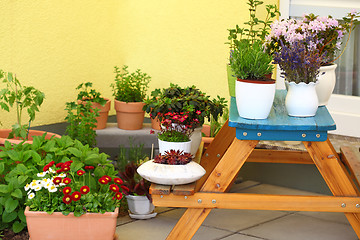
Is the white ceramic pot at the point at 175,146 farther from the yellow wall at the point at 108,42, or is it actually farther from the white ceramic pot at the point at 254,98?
the yellow wall at the point at 108,42

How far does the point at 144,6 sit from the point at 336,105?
183cm

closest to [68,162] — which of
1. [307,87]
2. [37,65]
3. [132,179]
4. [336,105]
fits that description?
[132,179]

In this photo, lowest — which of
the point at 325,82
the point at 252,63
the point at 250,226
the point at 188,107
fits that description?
the point at 250,226

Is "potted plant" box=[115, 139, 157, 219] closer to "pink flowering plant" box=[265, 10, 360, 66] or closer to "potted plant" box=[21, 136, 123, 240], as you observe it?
"potted plant" box=[21, 136, 123, 240]

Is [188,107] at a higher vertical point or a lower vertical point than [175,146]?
higher

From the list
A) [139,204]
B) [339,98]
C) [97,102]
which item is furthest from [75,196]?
[339,98]

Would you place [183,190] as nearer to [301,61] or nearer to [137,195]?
[137,195]

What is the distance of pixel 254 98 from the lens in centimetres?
288

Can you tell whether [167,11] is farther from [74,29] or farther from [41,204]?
[41,204]

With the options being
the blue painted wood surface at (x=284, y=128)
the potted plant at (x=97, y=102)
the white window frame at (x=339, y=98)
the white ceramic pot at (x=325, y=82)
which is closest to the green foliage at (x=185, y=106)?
the blue painted wood surface at (x=284, y=128)

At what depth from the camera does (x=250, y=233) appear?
3.48 meters

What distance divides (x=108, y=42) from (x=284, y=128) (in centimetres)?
263

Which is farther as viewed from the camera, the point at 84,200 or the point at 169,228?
the point at 169,228

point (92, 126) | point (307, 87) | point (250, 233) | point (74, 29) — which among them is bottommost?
point (250, 233)
